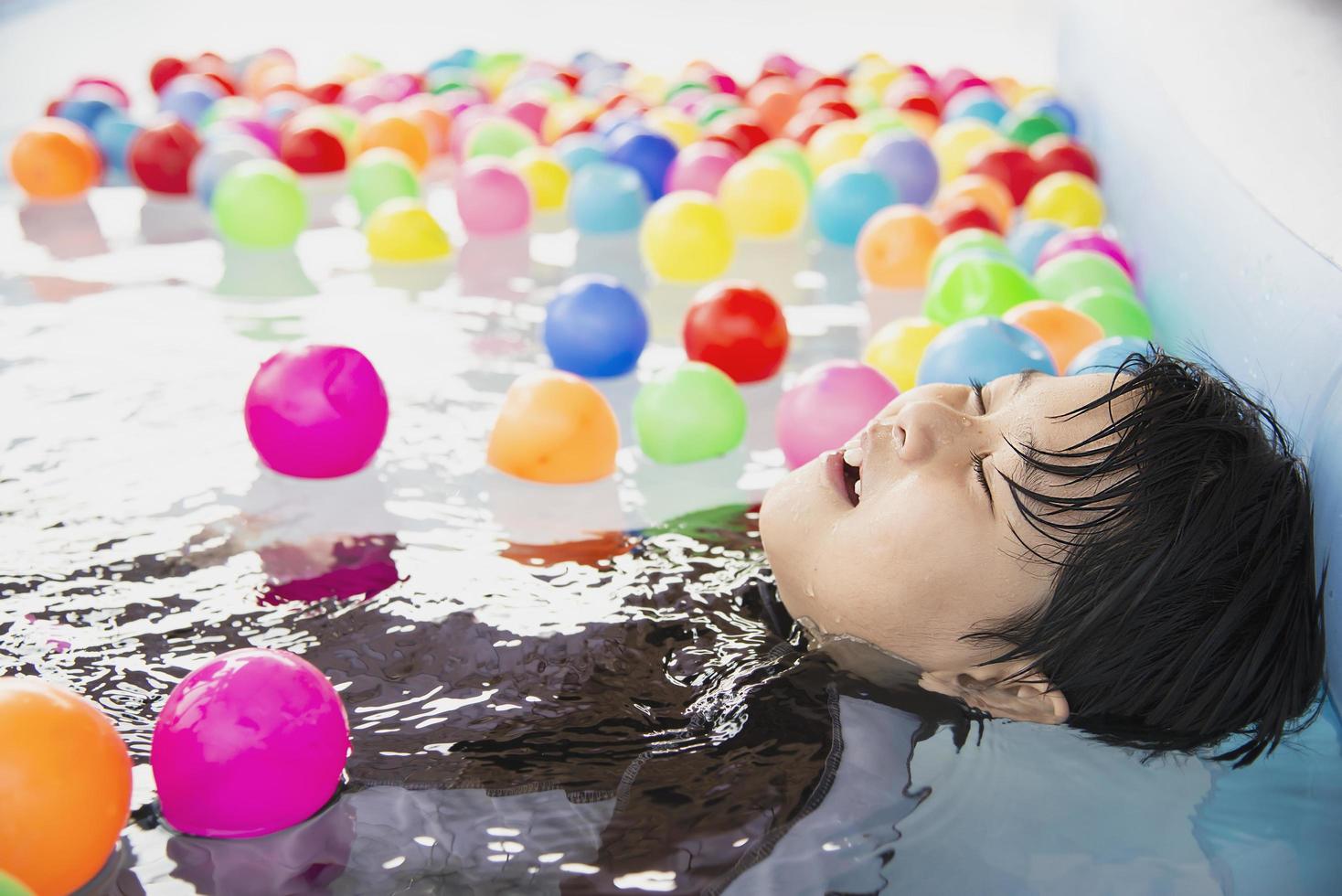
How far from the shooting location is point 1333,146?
56.9 inches

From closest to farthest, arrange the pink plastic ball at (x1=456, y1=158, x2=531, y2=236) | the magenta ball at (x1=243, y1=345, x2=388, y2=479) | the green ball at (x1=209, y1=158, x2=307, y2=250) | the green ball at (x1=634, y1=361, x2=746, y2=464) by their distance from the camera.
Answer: the magenta ball at (x1=243, y1=345, x2=388, y2=479), the green ball at (x1=634, y1=361, x2=746, y2=464), the green ball at (x1=209, y1=158, x2=307, y2=250), the pink plastic ball at (x1=456, y1=158, x2=531, y2=236)

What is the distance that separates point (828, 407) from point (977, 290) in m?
0.57

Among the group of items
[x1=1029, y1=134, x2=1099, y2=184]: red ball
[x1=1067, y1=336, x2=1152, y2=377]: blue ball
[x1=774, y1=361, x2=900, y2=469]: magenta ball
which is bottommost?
[x1=774, y1=361, x2=900, y2=469]: magenta ball

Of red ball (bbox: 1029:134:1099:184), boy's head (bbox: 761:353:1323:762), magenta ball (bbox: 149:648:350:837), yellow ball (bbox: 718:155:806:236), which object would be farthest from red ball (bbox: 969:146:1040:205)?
magenta ball (bbox: 149:648:350:837)

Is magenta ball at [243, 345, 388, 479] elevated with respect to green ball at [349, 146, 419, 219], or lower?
lower

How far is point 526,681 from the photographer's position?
1322mm

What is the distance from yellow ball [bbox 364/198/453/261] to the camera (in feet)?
8.85

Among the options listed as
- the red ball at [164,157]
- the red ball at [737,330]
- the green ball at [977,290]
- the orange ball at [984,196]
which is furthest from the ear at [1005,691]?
the red ball at [164,157]

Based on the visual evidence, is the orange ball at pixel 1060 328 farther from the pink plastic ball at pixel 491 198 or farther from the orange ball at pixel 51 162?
the orange ball at pixel 51 162

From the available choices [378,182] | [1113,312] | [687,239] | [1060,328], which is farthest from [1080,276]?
[378,182]

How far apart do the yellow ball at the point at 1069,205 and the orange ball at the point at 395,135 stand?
1561 millimetres

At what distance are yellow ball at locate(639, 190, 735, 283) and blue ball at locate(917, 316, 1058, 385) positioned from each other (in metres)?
0.84

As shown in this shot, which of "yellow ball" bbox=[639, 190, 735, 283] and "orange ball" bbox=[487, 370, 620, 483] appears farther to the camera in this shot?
"yellow ball" bbox=[639, 190, 735, 283]

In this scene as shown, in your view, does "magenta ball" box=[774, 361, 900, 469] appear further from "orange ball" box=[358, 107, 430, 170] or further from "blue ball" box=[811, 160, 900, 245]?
"orange ball" box=[358, 107, 430, 170]
